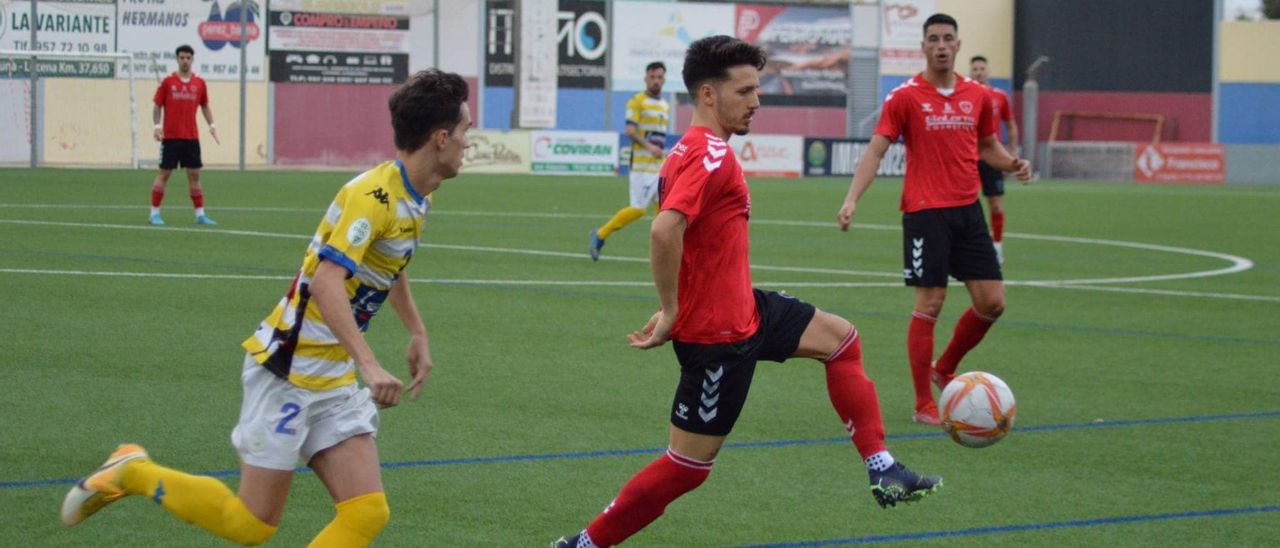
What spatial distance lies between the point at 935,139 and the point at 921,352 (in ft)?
3.88

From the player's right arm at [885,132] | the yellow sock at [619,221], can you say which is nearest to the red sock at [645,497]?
the player's right arm at [885,132]

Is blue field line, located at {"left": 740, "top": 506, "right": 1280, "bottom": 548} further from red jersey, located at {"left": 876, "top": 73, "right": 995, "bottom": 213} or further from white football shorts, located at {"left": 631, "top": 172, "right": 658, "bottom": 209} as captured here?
white football shorts, located at {"left": 631, "top": 172, "right": 658, "bottom": 209}

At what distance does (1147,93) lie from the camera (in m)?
57.9

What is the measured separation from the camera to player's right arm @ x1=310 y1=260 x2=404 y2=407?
4.68 meters

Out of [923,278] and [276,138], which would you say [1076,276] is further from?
[276,138]

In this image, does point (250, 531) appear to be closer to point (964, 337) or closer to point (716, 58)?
point (716, 58)

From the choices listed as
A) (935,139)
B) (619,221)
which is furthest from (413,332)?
(619,221)

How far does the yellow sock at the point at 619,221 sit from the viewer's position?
17609 mm

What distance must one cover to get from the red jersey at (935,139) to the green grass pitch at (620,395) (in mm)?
1250

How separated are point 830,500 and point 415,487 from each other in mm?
1736

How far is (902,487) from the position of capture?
604cm

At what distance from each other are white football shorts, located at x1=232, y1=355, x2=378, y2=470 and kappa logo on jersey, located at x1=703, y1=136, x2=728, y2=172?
1.48 metres

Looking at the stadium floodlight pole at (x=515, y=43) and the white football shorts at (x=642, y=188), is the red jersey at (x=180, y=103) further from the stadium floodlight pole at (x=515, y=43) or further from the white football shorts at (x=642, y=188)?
the stadium floodlight pole at (x=515, y=43)

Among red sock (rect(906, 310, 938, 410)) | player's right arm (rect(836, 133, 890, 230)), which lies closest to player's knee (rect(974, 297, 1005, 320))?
red sock (rect(906, 310, 938, 410))
